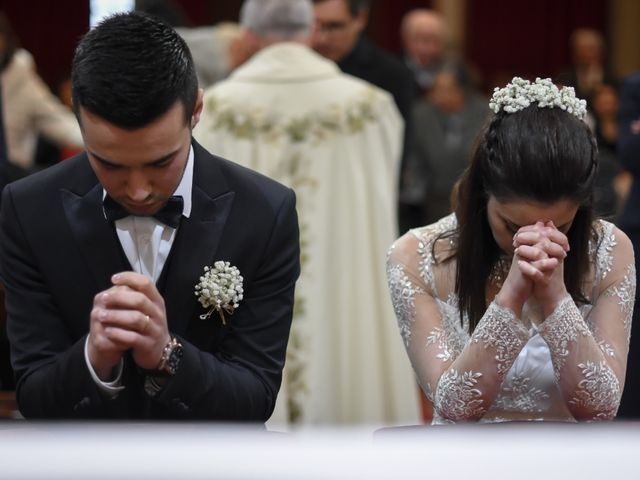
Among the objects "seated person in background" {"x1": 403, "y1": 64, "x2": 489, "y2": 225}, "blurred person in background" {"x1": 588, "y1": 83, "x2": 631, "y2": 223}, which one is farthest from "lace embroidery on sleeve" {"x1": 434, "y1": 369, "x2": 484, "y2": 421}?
"seated person in background" {"x1": 403, "y1": 64, "x2": 489, "y2": 225}

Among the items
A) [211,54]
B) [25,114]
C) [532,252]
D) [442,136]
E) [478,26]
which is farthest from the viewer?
[478,26]

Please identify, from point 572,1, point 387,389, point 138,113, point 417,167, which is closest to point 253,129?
point 387,389

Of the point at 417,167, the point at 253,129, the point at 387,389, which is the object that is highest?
the point at 253,129

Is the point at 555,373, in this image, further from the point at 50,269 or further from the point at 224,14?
the point at 224,14

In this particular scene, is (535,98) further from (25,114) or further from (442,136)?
(442,136)

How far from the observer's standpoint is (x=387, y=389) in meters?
4.93

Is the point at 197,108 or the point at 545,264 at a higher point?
the point at 197,108

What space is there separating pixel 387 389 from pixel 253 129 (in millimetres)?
1247

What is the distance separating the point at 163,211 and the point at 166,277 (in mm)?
133

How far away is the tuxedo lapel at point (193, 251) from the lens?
2285 millimetres

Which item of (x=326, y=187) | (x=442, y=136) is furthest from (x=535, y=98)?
(x=442, y=136)

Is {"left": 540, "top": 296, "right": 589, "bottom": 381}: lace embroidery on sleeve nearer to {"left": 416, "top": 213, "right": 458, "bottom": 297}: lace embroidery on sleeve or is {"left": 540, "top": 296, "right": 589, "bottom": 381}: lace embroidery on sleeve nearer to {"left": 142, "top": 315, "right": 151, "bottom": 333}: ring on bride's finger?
{"left": 416, "top": 213, "right": 458, "bottom": 297}: lace embroidery on sleeve

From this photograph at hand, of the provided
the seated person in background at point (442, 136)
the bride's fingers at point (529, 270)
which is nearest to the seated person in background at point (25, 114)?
the seated person in background at point (442, 136)

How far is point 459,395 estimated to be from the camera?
2.37m
